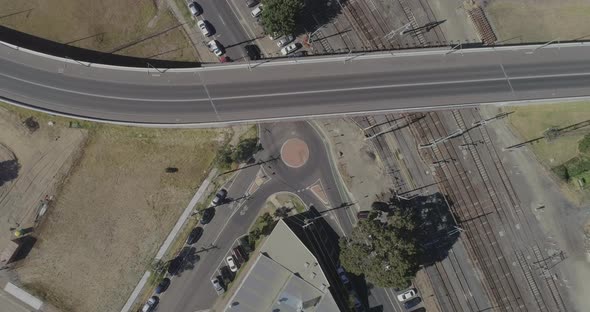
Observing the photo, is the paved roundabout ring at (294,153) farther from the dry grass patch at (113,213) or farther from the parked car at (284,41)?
the parked car at (284,41)

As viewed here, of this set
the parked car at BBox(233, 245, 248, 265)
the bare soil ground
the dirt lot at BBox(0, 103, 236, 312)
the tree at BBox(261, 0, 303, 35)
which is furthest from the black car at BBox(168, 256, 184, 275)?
the tree at BBox(261, 0, 303, 35)

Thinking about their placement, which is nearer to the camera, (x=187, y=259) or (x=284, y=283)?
(x=284, y=283)

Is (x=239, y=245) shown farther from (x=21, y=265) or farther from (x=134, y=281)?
Result: (x=21, y=265)

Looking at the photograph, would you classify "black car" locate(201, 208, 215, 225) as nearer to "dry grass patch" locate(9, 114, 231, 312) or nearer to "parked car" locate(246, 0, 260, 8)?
"dry grass patch" locate(9, 114, 231, 312)

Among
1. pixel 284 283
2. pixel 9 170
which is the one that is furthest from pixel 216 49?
pixel 284 283

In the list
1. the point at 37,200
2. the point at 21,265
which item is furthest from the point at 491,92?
the point at 21,265

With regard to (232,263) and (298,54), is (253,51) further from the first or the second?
(232,263)
